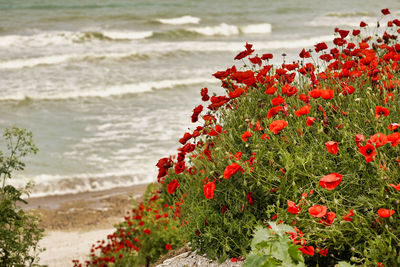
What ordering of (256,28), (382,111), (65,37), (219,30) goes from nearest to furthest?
1. (382,111)
2. (65,37)
3. (219,30)
4. (256,28)

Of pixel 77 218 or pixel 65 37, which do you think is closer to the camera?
pixel 77 218

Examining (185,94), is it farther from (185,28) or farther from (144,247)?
(185,28)

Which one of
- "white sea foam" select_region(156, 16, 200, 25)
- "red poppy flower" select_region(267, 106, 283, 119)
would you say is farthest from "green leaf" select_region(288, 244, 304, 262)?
"white sea foam" select_region(156, 16, 200, 25)

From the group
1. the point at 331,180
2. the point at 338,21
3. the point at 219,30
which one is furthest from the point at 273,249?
the point at 338,21

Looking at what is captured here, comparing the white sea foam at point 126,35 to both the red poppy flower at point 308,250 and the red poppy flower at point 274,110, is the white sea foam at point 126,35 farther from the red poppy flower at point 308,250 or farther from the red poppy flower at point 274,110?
the red poppy flower at point 308,250

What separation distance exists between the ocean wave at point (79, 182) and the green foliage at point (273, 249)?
238 inches

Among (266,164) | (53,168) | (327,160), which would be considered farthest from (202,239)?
(53,168)

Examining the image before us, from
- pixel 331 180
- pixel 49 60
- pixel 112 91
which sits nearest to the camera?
pixel 331 180

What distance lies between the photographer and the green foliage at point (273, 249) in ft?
7.37

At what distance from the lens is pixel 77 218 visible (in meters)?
7.47

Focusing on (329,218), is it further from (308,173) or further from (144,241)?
(144,241)

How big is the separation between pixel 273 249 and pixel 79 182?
6.40 metres

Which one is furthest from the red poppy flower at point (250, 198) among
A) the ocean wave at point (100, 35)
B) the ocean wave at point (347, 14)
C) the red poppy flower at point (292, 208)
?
the ocean wave at point (347, 14)

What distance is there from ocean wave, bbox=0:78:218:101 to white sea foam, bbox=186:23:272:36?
35.2 feet
